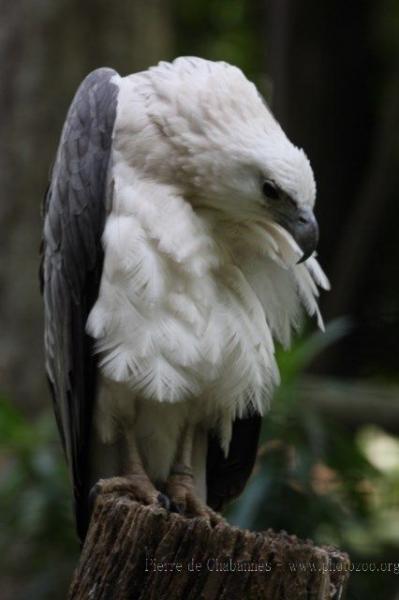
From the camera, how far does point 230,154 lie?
461 cm

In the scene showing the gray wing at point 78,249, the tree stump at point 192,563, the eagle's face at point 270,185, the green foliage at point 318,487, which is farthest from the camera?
the green foliage at point 318,487

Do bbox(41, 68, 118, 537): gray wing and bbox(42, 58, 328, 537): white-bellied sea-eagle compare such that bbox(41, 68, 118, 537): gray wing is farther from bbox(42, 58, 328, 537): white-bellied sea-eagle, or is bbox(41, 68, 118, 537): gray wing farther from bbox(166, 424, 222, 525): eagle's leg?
bbox(166, 424, 222, 525): eagle's leg

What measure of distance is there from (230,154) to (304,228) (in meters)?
0.40

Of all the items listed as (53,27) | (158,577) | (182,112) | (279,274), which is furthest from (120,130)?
(53,27)

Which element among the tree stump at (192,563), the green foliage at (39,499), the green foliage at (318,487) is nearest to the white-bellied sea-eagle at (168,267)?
the tree stump at (192,563)

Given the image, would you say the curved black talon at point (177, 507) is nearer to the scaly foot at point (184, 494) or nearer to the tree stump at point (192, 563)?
the scaly foot at point (184, 494)

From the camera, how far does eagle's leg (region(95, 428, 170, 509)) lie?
467cm

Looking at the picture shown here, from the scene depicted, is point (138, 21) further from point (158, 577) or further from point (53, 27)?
point (158, 577)

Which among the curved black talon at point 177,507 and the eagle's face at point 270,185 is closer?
the eagle's face at point 270,185

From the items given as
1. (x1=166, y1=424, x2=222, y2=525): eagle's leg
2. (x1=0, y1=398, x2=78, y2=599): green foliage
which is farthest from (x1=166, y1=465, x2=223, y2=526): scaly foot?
(x1=0, y1=398, x2=78, y2=599): green foliage

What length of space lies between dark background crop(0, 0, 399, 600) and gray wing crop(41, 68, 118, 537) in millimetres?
1579

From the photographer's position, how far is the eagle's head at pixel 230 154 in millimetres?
4535

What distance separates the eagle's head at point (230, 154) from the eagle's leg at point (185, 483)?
1008mm

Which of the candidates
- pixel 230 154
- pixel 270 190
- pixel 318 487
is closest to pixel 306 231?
pixel 270 190
